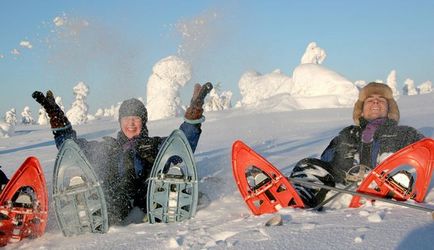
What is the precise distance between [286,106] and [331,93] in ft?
33.4

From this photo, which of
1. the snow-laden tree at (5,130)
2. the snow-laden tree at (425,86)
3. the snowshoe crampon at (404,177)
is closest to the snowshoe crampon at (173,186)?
the snowshoe crampon at (404,177)

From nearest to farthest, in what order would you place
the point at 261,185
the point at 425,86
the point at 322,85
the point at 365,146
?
the point at 261,185
the point at 365,146
the point at 322,85
the point at 425,86

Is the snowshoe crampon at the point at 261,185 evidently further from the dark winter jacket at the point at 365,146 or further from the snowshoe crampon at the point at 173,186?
the dark winter jacket at the point at 365,146

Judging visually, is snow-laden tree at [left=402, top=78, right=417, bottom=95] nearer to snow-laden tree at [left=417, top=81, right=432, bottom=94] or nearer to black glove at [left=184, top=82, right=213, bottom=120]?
snow-laden tree at [left=417, top=81, right=432, bottom=94]

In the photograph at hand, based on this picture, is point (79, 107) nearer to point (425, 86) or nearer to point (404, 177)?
point (425, 86)

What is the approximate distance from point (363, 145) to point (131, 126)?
240cm

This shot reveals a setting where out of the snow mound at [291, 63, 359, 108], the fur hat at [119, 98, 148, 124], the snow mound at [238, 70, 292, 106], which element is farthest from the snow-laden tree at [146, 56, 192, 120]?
the fur hat at [119, 98, 148, 124]

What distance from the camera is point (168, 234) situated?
289 centimetres

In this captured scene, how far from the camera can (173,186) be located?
11.6ft

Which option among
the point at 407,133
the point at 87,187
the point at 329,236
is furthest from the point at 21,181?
the point at 407,133

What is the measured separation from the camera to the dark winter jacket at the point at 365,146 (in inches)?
149

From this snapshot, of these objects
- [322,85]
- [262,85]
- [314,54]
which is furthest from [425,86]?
[322,85]

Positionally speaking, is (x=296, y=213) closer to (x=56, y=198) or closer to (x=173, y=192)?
(x=173, y=192)

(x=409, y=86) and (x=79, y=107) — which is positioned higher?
(x=79, y=107)
